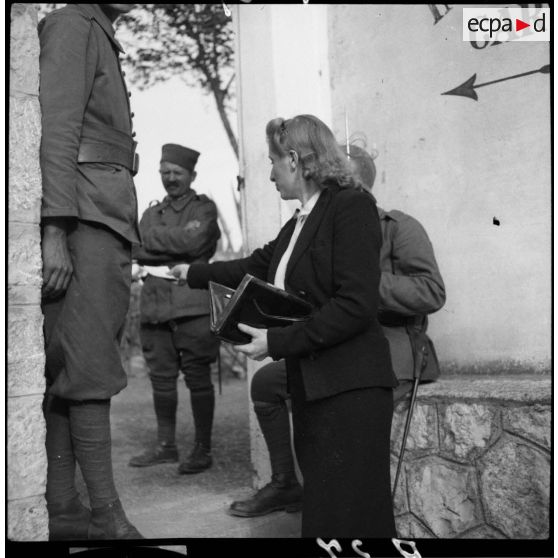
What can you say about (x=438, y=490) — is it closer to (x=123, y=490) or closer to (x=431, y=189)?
(x=431, y=189)

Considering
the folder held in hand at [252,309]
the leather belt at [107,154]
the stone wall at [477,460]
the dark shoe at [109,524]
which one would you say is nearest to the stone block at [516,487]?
the stone wall at [477,460]

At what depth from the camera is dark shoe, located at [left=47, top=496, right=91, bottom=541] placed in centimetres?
251

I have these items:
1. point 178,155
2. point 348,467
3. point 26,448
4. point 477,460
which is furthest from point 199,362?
point 348,467

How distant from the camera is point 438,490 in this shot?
3.07 meters

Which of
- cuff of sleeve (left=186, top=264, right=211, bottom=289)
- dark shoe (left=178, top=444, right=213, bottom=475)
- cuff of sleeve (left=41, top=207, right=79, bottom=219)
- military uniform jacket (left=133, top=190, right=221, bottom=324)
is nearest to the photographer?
cuff of sleeve (left=41, top=207, right=79, bottom=219)

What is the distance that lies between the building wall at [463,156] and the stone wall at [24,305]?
1.93 metres

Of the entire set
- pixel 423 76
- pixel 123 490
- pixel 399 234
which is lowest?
pixel 123 490

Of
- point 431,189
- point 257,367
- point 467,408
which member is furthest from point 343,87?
point 467,408

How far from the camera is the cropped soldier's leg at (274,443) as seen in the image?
347 centimetres

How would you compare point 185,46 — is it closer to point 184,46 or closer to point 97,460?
point 184,46

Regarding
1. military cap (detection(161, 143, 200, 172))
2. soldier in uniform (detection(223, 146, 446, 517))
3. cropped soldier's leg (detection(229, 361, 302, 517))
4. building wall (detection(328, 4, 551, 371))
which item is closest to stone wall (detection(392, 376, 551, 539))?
soldier in uniform (detection(223, 146, 446, 517))

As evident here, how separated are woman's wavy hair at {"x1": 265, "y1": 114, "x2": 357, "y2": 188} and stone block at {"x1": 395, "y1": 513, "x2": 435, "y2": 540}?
5.02ft

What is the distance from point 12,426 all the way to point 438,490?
1728mm

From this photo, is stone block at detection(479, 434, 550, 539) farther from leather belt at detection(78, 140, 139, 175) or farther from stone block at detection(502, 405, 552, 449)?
leather belt at detection(78, 140, 139, 175)
